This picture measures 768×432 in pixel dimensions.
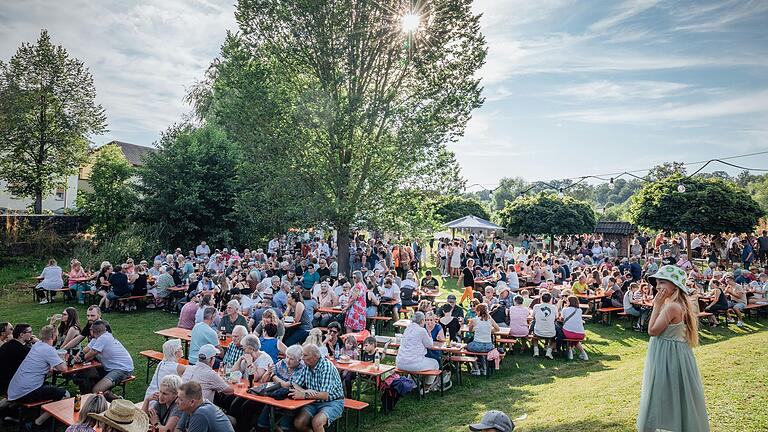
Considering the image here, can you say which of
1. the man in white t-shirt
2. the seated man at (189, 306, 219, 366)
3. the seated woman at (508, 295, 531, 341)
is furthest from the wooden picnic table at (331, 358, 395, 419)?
the man in white t-shirt

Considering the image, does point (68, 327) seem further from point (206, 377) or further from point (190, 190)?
point (190, 190)

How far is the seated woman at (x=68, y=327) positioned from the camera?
8.13m

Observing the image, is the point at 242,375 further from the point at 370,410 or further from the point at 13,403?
the point at 13,403

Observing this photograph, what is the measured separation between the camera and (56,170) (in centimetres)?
3178

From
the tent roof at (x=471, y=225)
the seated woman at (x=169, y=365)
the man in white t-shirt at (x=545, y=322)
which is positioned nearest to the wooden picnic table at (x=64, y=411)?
the seated woman at (x=169, y=365)

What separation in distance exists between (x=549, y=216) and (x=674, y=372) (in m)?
24.0

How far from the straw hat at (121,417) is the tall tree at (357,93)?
12.0m

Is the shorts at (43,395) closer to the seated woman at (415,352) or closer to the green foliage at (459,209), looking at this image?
the seated woman at (415,352)

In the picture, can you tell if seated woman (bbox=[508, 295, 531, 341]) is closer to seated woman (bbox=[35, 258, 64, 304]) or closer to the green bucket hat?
the green bucket hat

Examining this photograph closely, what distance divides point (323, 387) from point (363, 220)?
11965 mm

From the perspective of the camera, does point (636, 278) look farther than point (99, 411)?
Yes

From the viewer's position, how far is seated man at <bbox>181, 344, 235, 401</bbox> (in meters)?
6.11

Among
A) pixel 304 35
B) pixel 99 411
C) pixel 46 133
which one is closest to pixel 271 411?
pixel 99 411

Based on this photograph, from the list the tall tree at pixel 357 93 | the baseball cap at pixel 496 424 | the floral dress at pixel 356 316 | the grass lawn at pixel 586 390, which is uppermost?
the tall tree at pixel 357 93
